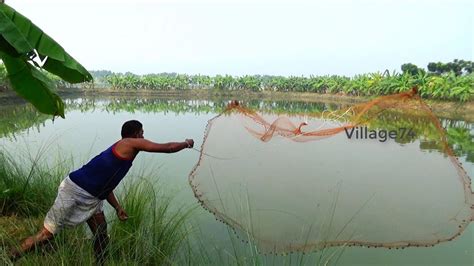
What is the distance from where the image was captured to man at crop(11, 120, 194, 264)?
7.33 ft

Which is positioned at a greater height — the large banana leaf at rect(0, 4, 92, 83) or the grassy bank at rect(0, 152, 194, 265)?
the large banana leaf at rect(0, 4, 92, 83)

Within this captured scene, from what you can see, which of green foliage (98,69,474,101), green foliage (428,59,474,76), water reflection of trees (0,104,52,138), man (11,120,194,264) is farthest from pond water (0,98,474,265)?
green foliage (428,59,474,76)

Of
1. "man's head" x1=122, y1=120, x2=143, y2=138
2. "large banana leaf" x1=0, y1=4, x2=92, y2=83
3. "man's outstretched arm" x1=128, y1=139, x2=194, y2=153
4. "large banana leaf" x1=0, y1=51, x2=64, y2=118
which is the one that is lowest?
"man's outstretched arm" x1=128, y1=139, x2=194, y2=153

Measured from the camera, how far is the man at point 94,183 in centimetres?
223

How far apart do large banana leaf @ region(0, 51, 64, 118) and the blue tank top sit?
557 millimetres

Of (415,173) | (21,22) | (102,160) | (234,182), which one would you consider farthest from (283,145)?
(21,22)

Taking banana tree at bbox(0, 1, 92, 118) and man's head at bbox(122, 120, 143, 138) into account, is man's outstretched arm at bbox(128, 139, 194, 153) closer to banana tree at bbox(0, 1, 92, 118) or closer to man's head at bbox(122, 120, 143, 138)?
man's head at bbox(122, 120, 143, 138)

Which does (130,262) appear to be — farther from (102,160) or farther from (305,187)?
(305,187)

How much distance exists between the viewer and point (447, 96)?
17.9 m

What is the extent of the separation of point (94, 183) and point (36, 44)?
887 millimetres

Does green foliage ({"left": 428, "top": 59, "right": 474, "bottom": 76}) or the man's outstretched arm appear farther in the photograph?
green foliage ({"left": 428, "top": 59, "right": 474, "bottom": 76})

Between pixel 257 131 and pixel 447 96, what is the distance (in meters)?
17.2

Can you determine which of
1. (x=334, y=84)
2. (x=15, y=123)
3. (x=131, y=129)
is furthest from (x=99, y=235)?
(x=334, y=84)

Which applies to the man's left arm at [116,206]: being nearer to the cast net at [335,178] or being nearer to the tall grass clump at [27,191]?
the cast net at [335,178]
